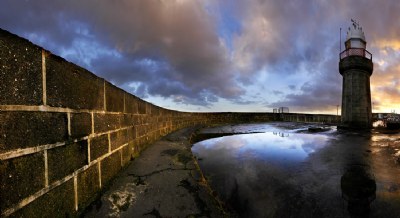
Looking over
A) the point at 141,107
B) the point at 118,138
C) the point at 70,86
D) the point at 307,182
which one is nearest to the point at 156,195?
the point at 118,138

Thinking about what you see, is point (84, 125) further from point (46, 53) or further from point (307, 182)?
point (307, 182)

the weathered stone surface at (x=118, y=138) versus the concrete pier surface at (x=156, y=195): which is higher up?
the weathered stone surface at (x=118, y=138)

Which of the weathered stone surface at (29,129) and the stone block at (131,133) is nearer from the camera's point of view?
the weathered stone surface at (29,129)

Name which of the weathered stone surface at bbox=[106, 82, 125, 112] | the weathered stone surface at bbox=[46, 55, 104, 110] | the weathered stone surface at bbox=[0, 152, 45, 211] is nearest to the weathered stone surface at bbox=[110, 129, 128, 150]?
the weathered stone surface at bbox=[106, 82, 125, 112]

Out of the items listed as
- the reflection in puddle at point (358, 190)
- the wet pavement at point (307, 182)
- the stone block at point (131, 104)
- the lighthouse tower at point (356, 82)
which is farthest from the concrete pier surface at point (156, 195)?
the lighthouse tower at point (356, 82)

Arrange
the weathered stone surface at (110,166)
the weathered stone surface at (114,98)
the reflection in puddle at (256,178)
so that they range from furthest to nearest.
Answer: the reflection in puddle at (256,178) < the weathered stone surface at (114,98) < the weathered stone surface at (110,166)

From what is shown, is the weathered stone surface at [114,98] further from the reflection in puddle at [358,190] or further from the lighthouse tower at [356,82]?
the lighthouse tower at [356,82]

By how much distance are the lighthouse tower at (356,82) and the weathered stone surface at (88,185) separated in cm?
1846

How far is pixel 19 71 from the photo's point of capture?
1368 millimetres

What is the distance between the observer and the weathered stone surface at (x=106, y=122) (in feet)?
8.42

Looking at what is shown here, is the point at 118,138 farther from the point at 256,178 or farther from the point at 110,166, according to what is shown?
the point at 256,178

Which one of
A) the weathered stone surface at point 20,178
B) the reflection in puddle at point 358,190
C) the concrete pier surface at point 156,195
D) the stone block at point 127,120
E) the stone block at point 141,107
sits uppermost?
the stone block at point 141,107

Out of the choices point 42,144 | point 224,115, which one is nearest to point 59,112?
point 42,144

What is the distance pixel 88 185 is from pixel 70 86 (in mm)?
1091
